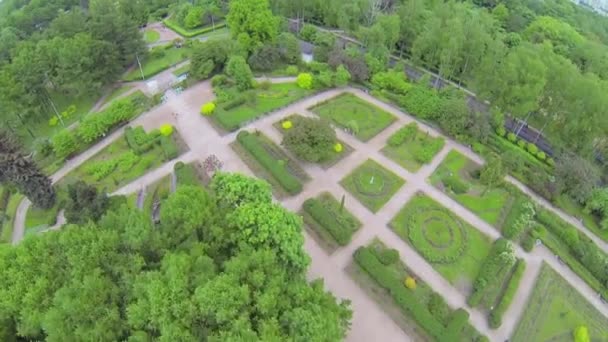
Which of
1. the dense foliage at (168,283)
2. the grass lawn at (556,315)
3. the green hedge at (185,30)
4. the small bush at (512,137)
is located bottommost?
the grass lawn at (556,315)

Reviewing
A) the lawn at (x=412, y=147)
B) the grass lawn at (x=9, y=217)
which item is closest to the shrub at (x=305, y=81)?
the lawn at (x=412, y=147)

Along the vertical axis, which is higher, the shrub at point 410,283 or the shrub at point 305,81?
the shrub at point 305,81

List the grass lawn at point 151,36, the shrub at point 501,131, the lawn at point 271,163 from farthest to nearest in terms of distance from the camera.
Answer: the grass lawn at point 151,36 < the shrub at point 501,131 < the lawn at point 271,163

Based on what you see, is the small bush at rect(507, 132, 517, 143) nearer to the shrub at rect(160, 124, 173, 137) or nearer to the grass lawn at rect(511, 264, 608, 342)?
the grass lawn at rect(511, 264, 608, 342)

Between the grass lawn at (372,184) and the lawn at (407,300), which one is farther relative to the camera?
the grass lawn at (372,184)

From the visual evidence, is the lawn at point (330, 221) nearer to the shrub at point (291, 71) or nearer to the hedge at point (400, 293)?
the hedge at point (400, 293)

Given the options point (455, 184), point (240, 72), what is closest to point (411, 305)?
point (455, 184)

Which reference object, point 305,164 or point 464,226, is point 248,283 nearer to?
point 305,164
